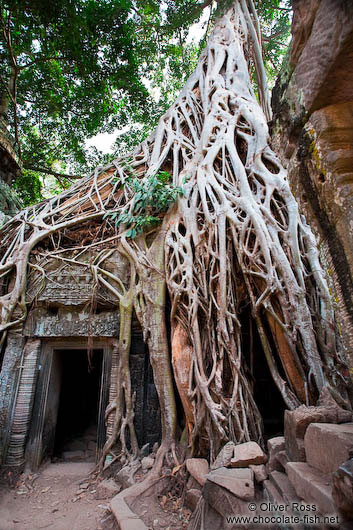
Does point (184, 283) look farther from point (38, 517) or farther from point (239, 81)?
point (239, 81)

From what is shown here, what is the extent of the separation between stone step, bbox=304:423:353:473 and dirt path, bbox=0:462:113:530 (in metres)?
1.92

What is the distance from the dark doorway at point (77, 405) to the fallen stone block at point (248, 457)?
2.49m

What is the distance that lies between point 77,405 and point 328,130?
20.9 ft

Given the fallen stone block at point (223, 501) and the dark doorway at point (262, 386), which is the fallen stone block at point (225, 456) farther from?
the dark doorway at point (262, 386)

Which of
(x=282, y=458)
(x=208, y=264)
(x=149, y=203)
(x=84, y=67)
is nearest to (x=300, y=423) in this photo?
(x=282, y=458)

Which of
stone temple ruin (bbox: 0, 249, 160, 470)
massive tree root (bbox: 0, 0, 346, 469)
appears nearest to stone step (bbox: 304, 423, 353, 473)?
massive tree root (bbox: 0, 0, 346, 469)

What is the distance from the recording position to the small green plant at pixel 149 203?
362cm

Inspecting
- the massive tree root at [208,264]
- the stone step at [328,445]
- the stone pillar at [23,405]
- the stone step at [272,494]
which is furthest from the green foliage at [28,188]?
the stone step at [328,445]

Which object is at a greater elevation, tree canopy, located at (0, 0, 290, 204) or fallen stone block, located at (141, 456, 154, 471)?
tree canopy, located at (0, 0, 290, 204)

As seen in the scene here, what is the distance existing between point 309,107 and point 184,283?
2.18 meters

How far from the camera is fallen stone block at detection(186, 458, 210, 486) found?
228 cm

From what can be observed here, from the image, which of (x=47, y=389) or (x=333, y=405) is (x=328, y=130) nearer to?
(x=333, y=405)

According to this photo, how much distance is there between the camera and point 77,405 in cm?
579

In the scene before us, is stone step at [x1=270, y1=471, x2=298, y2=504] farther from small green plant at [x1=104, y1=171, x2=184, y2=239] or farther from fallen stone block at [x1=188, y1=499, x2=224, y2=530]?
small green plant at [x1=104, y1=171, x2=184, y2=239]
